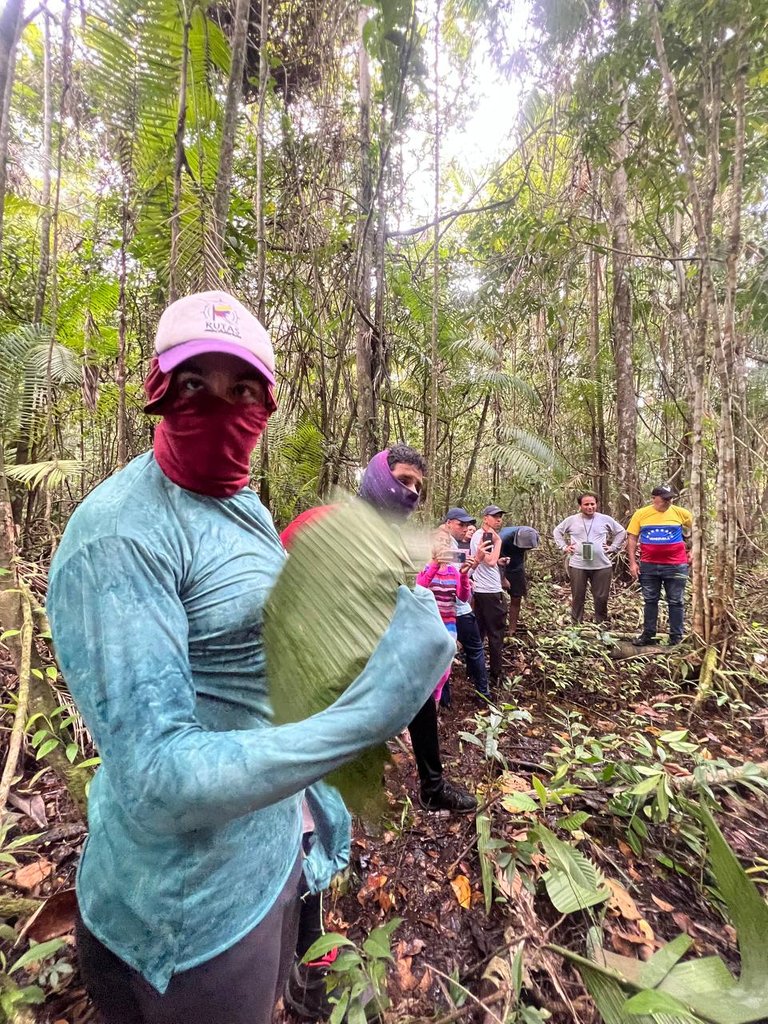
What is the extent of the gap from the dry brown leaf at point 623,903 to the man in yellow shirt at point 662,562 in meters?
3.42

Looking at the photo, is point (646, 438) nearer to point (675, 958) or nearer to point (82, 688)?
point (675, 958)

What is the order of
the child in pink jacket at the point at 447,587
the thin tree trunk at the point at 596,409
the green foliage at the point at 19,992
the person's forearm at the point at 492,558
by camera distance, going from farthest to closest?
the thin tree trunk at the point at 596,409
the person's forearm at the point at 492,558
the child in pink jacket at the point at 447,587
the green foliage at the point at 19,992

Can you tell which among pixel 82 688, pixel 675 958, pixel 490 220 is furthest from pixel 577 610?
pixel 82 688

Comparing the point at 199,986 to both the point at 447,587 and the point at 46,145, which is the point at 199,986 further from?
the point at 46,145

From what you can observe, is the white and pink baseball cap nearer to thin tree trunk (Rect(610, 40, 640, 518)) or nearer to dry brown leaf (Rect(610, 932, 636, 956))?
dry brown leaf (Rect(610, 932, 636, 956))

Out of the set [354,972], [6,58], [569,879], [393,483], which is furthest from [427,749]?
[6,58]

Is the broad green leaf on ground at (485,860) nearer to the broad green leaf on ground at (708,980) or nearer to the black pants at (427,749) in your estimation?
the black pants at (427,749)

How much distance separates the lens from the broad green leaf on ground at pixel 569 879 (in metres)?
1.75

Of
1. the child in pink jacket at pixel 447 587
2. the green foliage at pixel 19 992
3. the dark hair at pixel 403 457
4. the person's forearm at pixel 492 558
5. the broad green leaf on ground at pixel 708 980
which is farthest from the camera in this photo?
the person's forearm at pixel 492 558

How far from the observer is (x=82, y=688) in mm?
600

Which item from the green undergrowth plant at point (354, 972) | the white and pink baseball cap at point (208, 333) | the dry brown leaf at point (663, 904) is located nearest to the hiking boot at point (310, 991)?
the green undergrowth plant at point (354, 972)

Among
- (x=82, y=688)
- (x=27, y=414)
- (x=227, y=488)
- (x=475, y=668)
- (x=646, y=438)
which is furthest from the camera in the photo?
(x=646, y=438)

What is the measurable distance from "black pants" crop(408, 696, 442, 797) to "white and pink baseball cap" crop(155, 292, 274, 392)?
2.07 meters

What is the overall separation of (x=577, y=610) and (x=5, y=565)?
5.60 m
